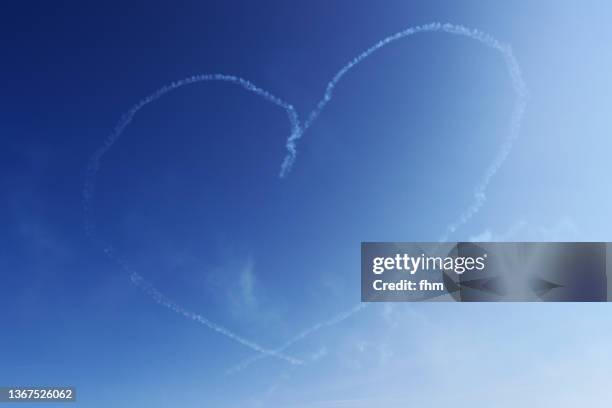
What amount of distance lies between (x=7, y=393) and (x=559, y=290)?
36.3 ft

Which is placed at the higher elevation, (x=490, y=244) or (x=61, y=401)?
(x=490, y=244)

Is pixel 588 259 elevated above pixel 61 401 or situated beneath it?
elevated above

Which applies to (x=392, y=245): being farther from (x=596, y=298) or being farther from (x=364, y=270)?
(x=596, y=298)

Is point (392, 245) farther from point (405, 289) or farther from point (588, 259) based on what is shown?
point (588, 259)

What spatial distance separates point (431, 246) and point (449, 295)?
3.39 ft

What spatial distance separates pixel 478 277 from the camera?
74.8 feet

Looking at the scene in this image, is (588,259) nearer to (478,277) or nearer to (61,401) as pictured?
(478,277)

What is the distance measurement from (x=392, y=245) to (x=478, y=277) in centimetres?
182

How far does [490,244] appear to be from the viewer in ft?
74.9

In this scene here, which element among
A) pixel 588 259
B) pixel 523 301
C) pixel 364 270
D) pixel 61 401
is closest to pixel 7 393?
pixel 61 401

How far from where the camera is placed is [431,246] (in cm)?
2280

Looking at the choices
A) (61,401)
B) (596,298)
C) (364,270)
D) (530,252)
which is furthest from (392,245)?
(61,401)

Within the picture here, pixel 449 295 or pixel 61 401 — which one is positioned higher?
pixel 449 295

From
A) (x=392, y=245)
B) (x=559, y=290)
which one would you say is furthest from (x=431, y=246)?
(x=559, y=290)
